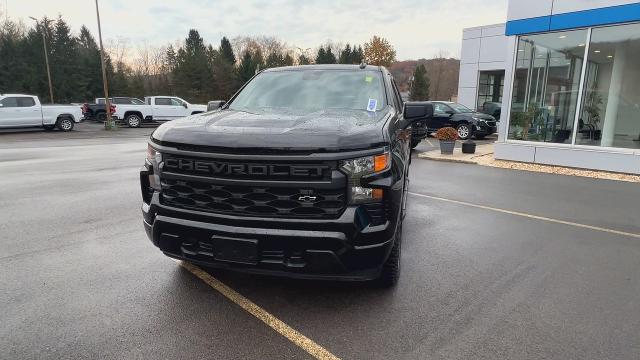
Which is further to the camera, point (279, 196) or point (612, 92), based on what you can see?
point (612, 92)

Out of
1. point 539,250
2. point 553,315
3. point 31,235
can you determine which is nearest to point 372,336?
point 553,315

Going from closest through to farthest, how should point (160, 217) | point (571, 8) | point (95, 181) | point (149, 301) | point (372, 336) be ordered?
point (372, 336) < point (160, 217) < point (149, 301) < point (95, 181) < point (571, 8)

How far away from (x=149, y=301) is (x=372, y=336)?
5.79ft

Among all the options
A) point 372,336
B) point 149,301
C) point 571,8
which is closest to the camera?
point 372,336

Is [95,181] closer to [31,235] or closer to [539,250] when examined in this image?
[31,235]

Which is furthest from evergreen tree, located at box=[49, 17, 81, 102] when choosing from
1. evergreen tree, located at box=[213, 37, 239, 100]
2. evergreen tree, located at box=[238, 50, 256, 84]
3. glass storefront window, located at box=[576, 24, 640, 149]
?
glass storefront window, located at box=[576, 24, 640, 149]

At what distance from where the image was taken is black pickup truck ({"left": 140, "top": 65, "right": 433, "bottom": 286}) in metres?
2.59

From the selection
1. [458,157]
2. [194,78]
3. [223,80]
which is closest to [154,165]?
[458,157]

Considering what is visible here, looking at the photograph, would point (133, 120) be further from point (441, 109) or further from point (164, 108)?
point (441, 109)

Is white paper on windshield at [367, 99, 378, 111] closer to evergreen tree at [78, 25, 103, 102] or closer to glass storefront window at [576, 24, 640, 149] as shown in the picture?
glass storefront window at [576, 24, 640, 149]

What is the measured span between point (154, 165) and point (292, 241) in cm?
127

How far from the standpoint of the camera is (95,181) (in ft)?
25.7

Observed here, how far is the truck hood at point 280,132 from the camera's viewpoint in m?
2.60

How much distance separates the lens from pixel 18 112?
1872 centimetres
